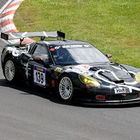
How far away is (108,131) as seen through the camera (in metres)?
9.18

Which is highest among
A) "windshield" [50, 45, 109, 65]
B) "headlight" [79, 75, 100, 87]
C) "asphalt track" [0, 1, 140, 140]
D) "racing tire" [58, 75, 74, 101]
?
"windshield" [50, 45, 109, 65]

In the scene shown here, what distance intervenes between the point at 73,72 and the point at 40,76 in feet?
3.91

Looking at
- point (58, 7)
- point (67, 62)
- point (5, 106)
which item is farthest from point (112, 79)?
point (58, 7)

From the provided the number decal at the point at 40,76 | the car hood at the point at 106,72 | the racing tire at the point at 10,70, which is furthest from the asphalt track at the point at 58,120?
the racing tire at the point at 10,70

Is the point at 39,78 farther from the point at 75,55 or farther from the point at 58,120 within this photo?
the point at 58,120

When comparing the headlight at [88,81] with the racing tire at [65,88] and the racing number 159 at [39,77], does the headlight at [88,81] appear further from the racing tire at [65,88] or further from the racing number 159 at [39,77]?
the racing number 159 at [39,77]

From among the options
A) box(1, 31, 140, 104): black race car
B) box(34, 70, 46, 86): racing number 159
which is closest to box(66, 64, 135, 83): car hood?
box(1, 31, 140, 104): black race car

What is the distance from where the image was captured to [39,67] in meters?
12.7

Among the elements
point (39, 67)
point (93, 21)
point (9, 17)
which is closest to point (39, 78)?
point (39, 67)

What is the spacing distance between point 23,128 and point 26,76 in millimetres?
4151

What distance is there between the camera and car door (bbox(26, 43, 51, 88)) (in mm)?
12500

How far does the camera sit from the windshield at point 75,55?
12.6 m

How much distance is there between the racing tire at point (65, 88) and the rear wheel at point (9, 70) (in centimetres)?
226

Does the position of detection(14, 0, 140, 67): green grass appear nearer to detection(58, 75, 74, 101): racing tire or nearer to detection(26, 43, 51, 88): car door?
detection(26, 43, 51, 88): car door
